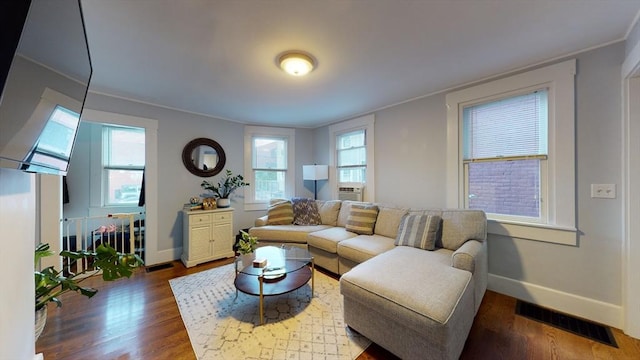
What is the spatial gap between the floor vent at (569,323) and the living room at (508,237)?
0.30 ft

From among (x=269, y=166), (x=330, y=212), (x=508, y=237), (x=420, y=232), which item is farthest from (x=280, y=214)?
(x=508, y=237)

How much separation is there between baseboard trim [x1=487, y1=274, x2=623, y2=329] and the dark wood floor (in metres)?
0.09

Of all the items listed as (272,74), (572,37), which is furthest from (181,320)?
(572,37)

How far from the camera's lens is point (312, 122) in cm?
422

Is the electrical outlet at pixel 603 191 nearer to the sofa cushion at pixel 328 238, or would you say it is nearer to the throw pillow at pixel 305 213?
the sofa cushion at pixel 328 238

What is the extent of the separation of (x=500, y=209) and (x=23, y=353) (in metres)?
3.58

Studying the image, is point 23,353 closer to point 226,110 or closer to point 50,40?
point 50,40

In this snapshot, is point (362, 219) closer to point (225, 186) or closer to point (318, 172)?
point (318, 172)

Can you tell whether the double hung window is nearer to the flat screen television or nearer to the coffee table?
the coffee table

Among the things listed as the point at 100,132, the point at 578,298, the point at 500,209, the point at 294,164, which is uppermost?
the point at 100,132

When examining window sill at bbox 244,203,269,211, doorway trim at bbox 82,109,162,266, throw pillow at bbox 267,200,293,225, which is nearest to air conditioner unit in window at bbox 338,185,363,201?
throw pillow at bbox 267,200,293,225

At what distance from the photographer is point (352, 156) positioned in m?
3.93

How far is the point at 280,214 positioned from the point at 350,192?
4.15 ft

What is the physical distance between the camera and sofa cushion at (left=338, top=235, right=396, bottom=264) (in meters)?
2.33
